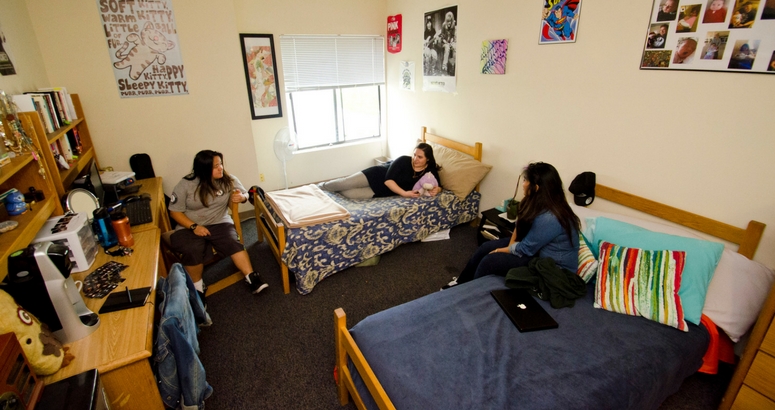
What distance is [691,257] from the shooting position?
6.53 ft

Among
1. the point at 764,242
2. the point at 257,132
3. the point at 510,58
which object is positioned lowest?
the point at 764,242

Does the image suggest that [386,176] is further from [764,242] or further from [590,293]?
[764,242]

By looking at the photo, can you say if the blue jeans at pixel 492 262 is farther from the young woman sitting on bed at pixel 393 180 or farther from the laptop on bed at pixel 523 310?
the young woman sitting on bed at pixel 393 180

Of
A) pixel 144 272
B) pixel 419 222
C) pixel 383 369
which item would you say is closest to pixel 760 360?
pixel 383 369

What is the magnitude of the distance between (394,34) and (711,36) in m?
3.21

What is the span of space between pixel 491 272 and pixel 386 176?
158 centimetres

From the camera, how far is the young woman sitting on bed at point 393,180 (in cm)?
357

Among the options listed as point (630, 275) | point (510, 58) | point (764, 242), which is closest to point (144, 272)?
point (630, 275)

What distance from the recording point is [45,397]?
1179 mm

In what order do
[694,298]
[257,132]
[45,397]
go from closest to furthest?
[45,397] < [694,298] < [257,132]

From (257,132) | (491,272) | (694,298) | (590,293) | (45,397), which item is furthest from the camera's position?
(257,132)

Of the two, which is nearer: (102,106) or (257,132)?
(102,106)

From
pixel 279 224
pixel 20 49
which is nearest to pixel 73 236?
pixel 279 224

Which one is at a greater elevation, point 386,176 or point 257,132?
point 257,132
